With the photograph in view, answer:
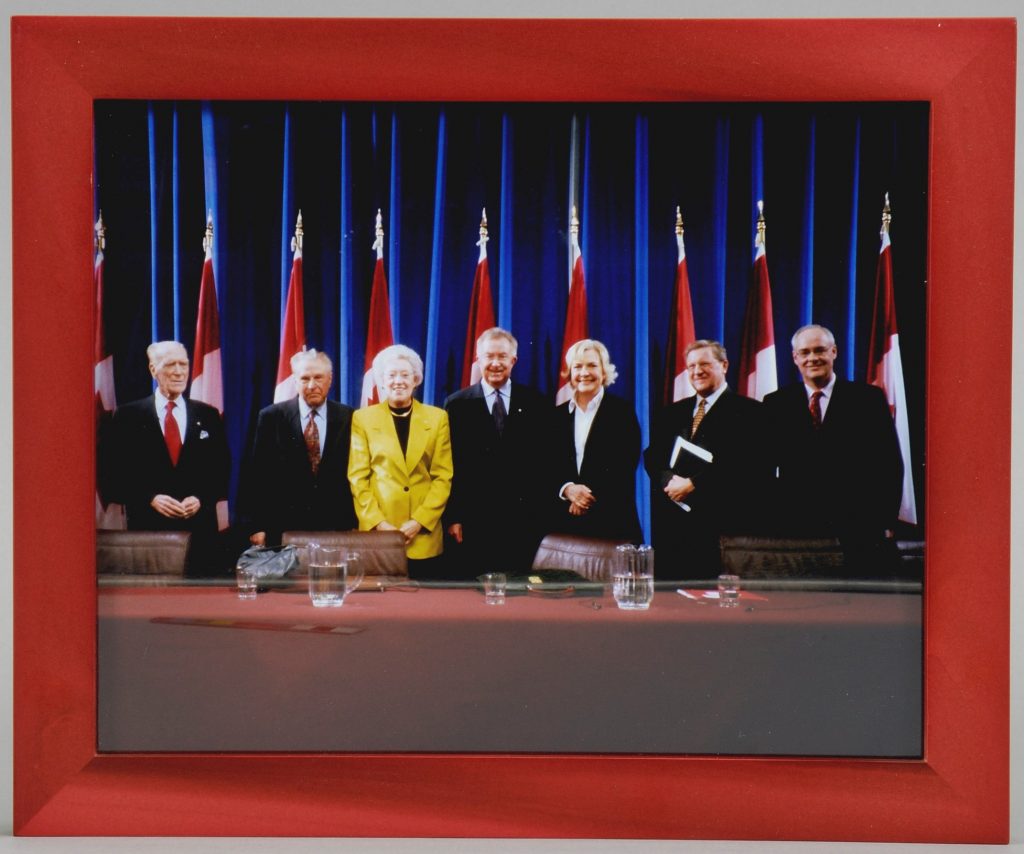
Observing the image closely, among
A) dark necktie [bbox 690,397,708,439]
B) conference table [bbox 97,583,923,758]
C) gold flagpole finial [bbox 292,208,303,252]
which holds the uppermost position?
gold flagpole finial [bbox 292,208,303,252]

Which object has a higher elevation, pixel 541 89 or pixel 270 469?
pixel 541 89

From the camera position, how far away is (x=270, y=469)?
2.36 meters

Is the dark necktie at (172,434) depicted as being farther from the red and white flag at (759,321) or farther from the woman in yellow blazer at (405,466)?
the red and white flag at (759,321)

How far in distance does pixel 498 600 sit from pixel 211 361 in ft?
3.05

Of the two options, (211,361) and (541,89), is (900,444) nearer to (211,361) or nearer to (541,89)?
(541,89)

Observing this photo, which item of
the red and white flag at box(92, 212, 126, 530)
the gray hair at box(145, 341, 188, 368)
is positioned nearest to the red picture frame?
the red and white flag at box(92, 212, 126, 530)

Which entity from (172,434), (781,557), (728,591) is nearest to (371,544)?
(172,434)

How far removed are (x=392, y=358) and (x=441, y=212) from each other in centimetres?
38

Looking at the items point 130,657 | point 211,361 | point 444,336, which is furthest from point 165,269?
point 130,657

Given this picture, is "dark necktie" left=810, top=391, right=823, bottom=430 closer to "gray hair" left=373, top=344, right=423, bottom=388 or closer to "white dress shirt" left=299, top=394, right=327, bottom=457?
"gray hair" left=373, top=344, right=423, bottom=388

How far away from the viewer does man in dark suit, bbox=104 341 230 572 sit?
7.71 ft

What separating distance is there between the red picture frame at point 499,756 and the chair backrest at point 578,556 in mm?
472

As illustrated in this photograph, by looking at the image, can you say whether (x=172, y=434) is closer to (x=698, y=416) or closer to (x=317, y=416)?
(x=317, y=416)

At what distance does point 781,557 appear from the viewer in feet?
7.67
